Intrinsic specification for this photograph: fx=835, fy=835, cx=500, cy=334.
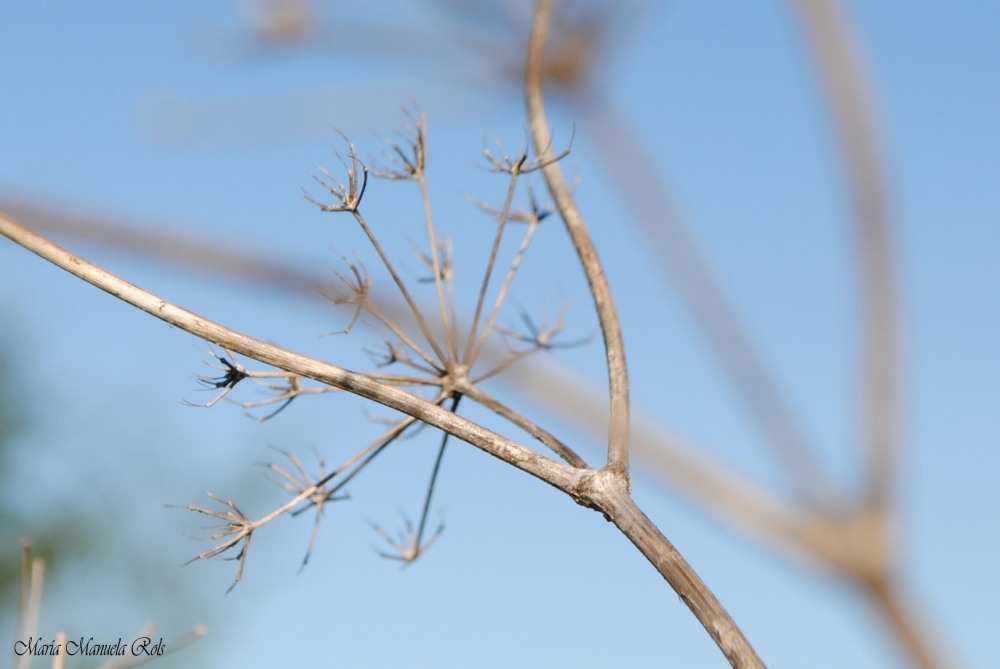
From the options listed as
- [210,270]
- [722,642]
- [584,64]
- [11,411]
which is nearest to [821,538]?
[722,642]

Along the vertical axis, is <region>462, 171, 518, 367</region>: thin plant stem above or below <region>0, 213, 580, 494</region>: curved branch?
above

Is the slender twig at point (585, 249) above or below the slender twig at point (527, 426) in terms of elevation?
above

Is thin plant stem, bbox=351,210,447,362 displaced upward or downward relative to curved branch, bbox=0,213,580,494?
upward

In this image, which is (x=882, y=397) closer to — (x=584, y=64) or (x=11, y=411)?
(x=584, y=64)

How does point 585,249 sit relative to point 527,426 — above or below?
above

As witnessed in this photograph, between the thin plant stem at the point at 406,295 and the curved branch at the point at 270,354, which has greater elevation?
the thin plant stem at the point at 406,295

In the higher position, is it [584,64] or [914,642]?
[584,64]

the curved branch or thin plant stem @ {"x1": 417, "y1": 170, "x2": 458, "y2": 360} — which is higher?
thin plant stem @ {"x1": 417, "y1": 170, "x2": 458, "y2": 360}

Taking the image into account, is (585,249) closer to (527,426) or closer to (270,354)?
(527,426)
